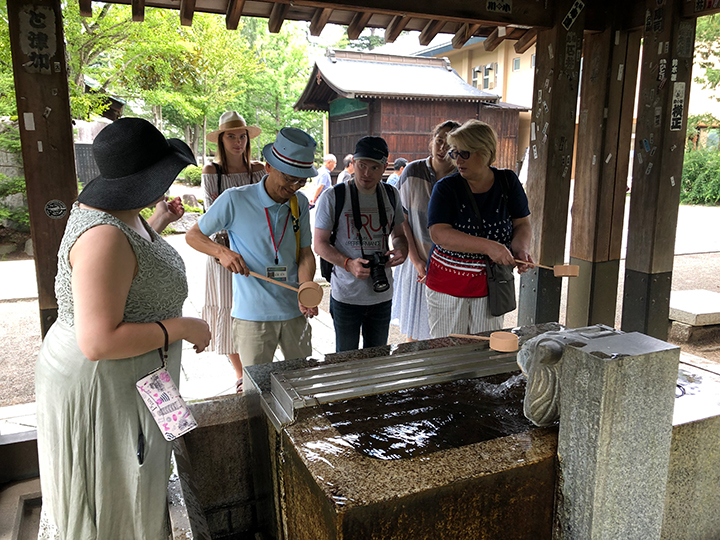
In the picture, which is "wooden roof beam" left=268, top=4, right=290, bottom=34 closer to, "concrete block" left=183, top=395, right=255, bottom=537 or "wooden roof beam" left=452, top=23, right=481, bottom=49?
"wooden roof beam" left=452, top=23, right=481, bottom=49

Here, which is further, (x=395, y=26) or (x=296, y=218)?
(x=395, y=26)

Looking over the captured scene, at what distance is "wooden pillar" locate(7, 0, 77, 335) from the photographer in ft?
8.06

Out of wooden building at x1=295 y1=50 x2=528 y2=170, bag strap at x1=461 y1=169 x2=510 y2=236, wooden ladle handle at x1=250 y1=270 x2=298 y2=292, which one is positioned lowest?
wooden ladle handle at x1=250 y1=270 x2=298 y2=292

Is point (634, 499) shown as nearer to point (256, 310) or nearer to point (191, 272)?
point (256, 310)

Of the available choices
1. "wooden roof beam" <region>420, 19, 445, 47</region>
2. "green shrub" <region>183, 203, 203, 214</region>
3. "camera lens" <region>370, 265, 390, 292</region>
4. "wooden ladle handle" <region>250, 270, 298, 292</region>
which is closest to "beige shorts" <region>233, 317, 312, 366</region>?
"wooden ladle handle" <region>250, 270, 298, 292</region>

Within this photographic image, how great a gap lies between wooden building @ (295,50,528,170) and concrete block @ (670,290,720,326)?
398 inches

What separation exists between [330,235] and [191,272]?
4.85 meters

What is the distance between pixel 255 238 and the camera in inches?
101

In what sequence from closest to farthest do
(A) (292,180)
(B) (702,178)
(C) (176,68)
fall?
(A) (292,180) < (C) (176,68) < (B) (702,178)

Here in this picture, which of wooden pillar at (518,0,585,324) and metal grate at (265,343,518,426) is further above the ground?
wooden pillar at (518,0,585,324)

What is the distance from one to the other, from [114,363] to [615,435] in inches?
55.3

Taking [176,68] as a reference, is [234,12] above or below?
below

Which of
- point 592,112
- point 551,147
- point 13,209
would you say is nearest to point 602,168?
point 592,112

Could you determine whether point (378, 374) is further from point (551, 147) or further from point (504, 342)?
point (551, 147)
